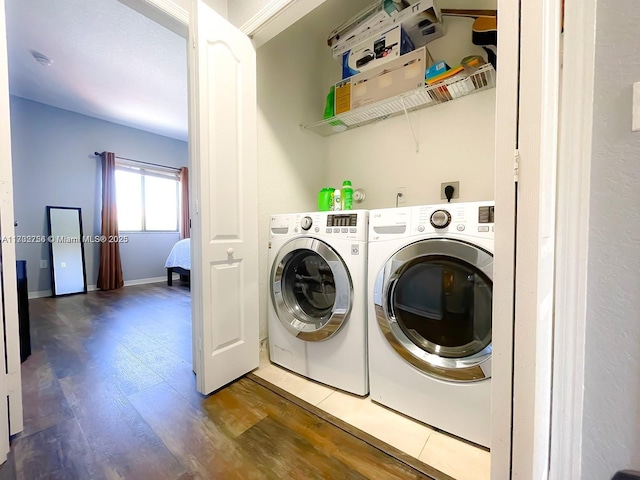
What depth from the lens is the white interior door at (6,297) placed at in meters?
0.88

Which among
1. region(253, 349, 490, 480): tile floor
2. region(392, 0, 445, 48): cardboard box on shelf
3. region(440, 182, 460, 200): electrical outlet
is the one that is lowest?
region(253, 349, 490, 480): tile floor

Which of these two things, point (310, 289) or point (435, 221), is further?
point (310, 289)

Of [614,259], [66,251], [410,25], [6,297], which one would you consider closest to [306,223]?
[614,259]

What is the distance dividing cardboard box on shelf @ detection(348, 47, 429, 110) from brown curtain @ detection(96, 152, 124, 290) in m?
3.75

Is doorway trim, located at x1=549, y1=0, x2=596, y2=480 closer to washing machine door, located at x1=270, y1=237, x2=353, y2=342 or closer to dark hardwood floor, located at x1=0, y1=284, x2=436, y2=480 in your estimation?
dark hardwood floor, located at x1=0, y1=284, x2=436, y2=480

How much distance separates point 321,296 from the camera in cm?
141

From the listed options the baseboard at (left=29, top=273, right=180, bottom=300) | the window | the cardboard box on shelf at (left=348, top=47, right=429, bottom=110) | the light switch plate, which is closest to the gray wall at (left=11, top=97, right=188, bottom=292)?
the baseboard at (left=29, top=273, right=180, bottom=300)

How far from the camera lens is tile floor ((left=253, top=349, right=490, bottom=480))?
869 mm

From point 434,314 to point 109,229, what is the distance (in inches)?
172

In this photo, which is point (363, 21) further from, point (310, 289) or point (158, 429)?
point (158, 429)

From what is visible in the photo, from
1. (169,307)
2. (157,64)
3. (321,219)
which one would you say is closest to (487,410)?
(321,219)

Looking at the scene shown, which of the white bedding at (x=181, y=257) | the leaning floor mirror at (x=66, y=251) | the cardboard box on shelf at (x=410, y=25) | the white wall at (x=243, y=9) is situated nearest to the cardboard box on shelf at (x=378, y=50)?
the cardboard box on shelf at (x=410, y=25)

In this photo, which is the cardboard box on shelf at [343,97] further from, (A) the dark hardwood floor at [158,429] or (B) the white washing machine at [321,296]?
→ (A) the dark hardwood floor at [158,429]

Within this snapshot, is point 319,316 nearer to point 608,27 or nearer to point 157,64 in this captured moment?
point 608,27
